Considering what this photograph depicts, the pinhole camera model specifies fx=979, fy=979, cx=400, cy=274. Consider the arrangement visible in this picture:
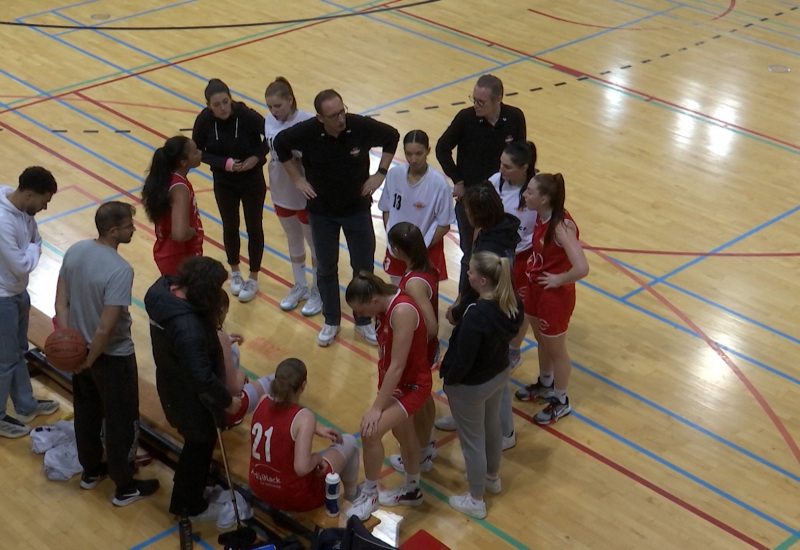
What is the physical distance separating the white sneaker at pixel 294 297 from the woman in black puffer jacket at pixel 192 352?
2433 mm

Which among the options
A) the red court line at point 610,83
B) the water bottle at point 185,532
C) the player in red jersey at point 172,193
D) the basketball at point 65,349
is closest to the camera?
the basketball at point 65,349

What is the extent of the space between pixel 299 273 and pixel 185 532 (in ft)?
9.11

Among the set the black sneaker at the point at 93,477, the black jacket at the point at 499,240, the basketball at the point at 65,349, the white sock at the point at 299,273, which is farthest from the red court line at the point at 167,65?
the black jacket at the point at 499,240

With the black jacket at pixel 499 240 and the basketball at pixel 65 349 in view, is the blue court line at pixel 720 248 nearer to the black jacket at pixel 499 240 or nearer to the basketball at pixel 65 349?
the black jacket at pixel 499 240

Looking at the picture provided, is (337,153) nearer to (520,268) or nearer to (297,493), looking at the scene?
(520,268)

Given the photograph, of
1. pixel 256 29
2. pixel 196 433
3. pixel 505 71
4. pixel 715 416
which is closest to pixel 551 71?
pixel 505 71

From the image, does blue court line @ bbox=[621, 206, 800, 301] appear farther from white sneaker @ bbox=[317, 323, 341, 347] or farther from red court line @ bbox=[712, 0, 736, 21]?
red court line @ bbox=[712, 0, 736, 21]

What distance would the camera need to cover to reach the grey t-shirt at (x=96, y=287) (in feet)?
17.5

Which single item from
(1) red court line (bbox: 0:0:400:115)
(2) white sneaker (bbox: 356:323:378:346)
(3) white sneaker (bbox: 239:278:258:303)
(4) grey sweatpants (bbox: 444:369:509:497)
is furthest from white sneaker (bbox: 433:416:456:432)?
(1) red court line (bbox: 0:0:400:115)

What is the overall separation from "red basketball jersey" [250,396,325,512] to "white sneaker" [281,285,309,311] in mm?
2556

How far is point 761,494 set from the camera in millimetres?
6027

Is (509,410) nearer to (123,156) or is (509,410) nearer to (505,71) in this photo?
(123,156)

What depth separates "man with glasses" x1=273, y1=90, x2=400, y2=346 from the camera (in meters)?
6.70

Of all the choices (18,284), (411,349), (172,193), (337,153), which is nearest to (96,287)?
A: (18,284)
